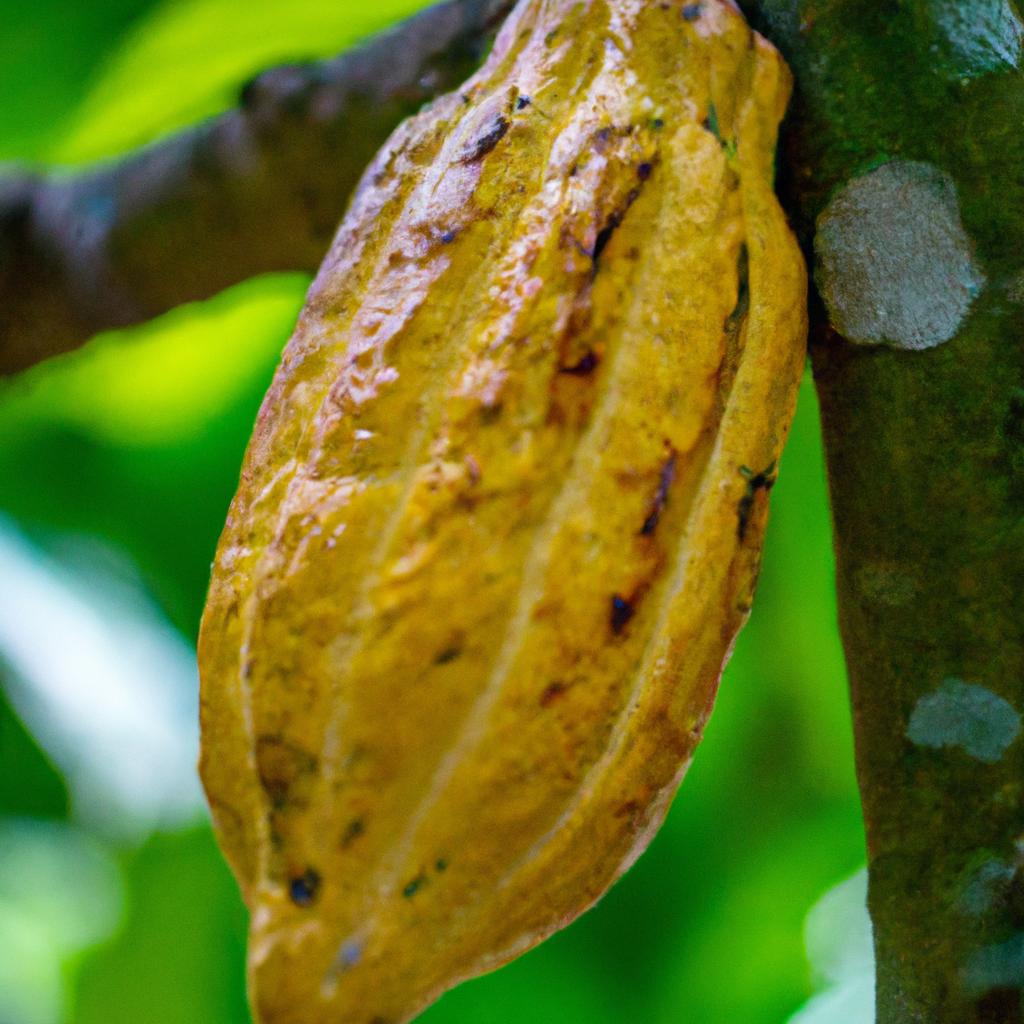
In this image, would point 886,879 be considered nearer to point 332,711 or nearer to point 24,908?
point 332,711

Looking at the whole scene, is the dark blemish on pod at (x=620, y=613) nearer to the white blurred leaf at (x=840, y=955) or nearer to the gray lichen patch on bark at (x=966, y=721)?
the gray lichen patch on bark at (x=966, y=721)

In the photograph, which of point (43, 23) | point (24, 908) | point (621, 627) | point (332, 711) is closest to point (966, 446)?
point (621, 627)

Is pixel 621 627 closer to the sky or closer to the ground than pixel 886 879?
closer to the sky

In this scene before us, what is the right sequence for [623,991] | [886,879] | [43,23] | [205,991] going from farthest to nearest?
[205,991] → [623,991] → [43,23] → [886,879]

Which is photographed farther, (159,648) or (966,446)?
(159,648)

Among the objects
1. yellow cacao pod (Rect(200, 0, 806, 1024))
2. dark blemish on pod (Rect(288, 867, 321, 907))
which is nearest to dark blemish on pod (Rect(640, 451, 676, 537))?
yellow cacao pod (Rect(200, 0, 806, 1024))

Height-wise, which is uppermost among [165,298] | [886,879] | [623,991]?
[165,298]

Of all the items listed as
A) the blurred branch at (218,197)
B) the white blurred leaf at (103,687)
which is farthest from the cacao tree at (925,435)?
the white blurred leaf at (103,687)

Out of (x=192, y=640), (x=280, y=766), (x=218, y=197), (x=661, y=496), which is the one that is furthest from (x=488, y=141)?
(x=192, y=640)
